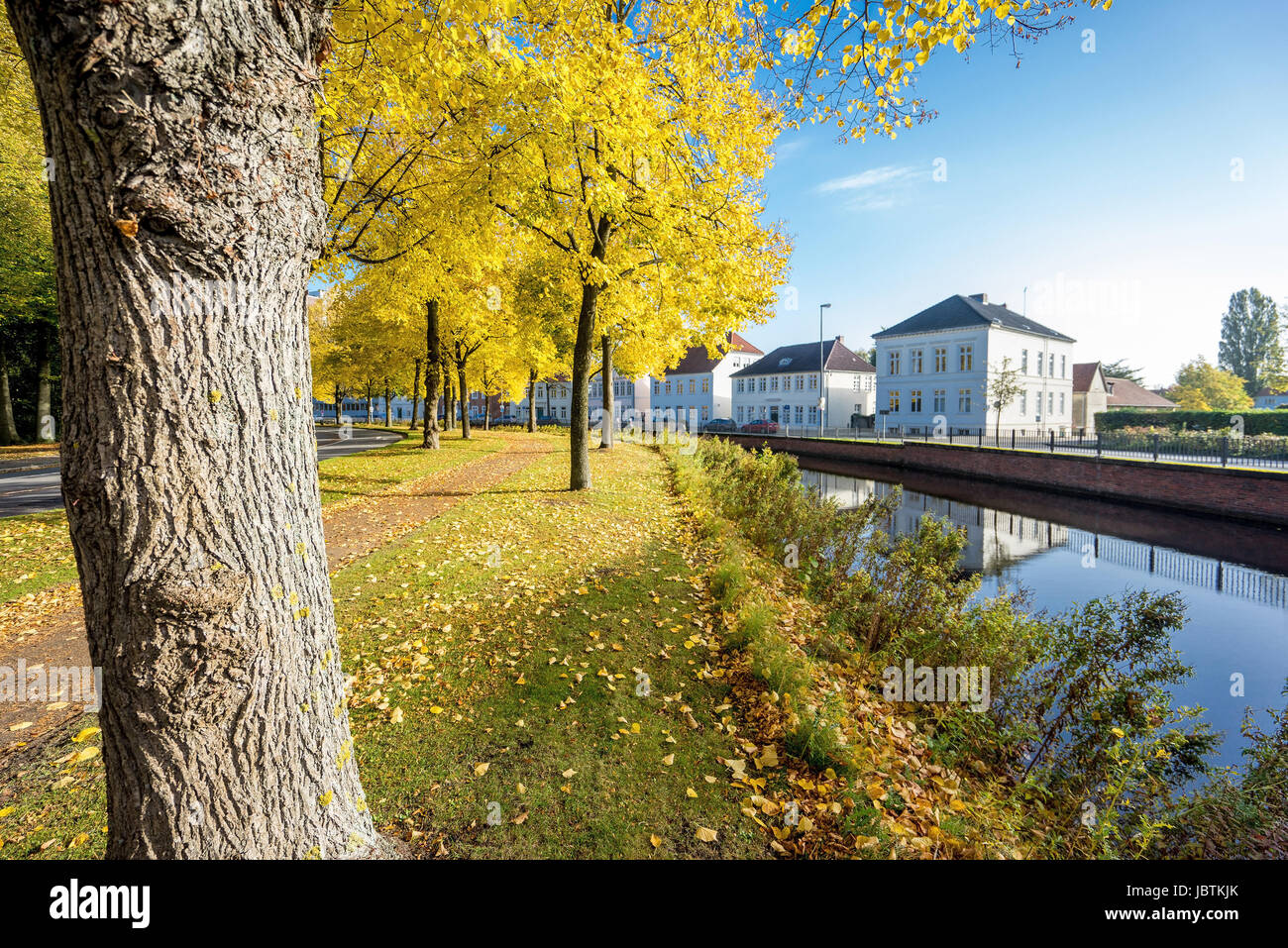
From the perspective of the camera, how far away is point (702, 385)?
6462 cm

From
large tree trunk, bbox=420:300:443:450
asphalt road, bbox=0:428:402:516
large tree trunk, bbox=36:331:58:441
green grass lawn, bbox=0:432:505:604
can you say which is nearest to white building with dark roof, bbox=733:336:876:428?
green grass lawn, bbox=0:432:505:604

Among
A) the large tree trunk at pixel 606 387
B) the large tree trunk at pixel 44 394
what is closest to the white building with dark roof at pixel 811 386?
the large tree trunk at pixel 606 387

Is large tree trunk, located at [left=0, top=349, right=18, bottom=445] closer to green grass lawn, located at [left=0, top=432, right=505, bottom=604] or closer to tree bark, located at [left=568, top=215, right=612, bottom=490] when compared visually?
green grass lawn, located at [left=0, top=432, right=505, bottom=604]

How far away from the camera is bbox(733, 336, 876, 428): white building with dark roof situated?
54281 millimetres

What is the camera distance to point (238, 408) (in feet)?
6.70

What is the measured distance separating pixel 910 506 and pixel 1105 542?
5.97 meters

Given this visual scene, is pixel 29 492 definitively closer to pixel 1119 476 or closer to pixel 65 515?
pixel 65 515

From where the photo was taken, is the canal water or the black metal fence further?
→ the black metal fence

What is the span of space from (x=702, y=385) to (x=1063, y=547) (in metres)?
52.3

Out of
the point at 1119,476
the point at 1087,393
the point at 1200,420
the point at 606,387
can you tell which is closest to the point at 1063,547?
the point at 1119,476

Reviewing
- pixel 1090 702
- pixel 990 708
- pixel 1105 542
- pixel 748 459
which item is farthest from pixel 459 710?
pixel 1105 542

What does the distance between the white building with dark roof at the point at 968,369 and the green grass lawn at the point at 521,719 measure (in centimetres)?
4257

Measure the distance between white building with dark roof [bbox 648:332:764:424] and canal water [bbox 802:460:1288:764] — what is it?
42.8m

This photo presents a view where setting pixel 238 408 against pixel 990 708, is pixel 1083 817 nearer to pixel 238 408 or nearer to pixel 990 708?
pixel 990 708
